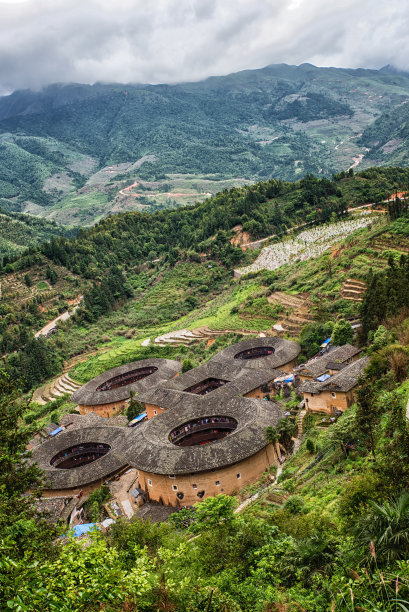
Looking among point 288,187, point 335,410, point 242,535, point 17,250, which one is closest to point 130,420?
point 335,410

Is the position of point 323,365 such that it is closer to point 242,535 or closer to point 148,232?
point 242,535

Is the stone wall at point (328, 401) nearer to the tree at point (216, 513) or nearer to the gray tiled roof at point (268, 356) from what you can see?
the gray tiled roof at point (268, 356)

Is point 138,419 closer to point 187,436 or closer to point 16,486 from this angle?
point 187,436

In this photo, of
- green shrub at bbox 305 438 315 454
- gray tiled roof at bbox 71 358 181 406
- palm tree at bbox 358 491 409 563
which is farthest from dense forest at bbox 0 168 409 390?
palm tree at bbox 358 491 409 563

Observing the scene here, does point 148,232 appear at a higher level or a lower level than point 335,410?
higher

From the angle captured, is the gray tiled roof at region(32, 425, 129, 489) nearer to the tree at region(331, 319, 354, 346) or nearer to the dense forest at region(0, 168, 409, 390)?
the tree at region(331, 319, 354, 346)

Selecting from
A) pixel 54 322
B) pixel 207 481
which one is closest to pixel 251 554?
pixel 207 481

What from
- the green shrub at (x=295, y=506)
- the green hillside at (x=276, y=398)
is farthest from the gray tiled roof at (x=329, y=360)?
the green shrub at (x=295, y=506)
